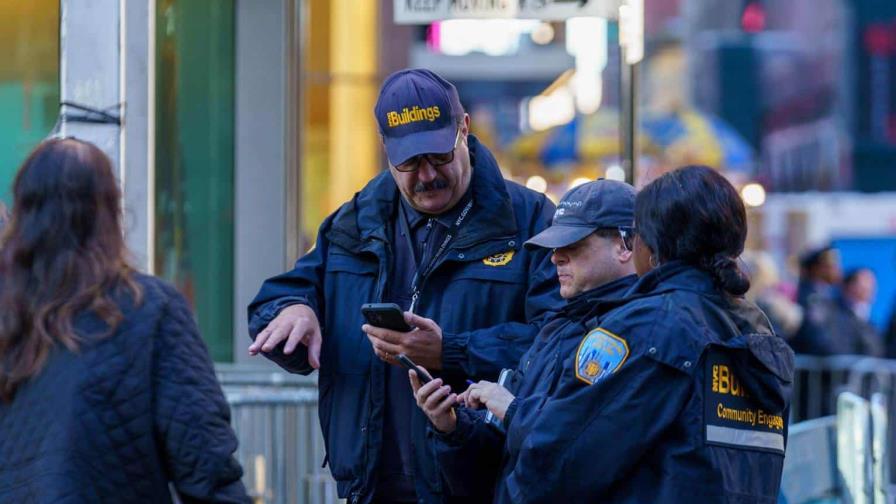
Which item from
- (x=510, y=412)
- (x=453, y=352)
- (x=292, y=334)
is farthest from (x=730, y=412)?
(x=292, y=334)

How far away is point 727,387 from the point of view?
3.65 meters

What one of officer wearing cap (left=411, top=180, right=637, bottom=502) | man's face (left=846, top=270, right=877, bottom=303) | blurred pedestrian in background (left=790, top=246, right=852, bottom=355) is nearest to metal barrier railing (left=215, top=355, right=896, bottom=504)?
officer wearing cap (left=411, top=180, right=637, bottom=502)

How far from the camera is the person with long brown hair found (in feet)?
11.1

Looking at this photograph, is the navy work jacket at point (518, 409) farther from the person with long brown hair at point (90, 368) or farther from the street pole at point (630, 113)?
the street pole at point (630, 113)

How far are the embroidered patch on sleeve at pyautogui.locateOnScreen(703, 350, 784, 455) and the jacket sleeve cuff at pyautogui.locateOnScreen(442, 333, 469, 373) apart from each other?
3.04 ft

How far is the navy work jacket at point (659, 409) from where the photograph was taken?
3.56m

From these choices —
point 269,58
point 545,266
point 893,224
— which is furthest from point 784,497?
point 893,224

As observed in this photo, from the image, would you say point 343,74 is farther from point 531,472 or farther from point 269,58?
point 531,472

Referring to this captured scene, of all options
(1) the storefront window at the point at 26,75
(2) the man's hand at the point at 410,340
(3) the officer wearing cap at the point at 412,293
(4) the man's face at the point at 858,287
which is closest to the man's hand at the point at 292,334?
(3) the officer wearing cap at the point at 412,293

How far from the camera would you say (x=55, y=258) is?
348cm

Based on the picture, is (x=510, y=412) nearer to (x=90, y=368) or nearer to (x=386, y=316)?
(x=386, y=316)

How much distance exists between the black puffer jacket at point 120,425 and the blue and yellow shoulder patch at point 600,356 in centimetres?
84

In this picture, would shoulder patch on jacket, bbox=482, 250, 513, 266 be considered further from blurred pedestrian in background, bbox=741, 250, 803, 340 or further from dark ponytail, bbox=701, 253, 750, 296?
blurred pedestrian in background, bbox=741, 250, 803, 340

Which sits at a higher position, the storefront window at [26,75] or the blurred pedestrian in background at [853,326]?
the storefront window at [26,75]
